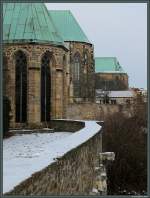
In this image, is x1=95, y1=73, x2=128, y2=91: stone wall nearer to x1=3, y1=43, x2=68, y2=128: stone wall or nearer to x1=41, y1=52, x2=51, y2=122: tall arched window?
x1=41, y1=52, x2=51, y2=122: tall arched window

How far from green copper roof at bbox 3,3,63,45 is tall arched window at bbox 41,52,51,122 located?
103cm

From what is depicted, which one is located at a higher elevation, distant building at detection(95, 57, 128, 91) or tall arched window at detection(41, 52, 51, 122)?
distant building at detection(95, 57, 128, 91)

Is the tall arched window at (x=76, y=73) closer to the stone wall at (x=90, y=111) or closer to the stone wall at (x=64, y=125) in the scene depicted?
the stone wall at (x=90, y=111)

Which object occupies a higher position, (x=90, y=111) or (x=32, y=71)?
(x=32, y=71)

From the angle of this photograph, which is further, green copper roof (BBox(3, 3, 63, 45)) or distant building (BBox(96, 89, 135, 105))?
distant building (BBox(96, 89, 135, 105))

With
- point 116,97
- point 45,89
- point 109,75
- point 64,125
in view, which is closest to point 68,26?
point 116,97

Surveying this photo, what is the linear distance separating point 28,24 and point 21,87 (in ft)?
9.96

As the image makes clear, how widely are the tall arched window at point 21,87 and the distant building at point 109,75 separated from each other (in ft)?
189

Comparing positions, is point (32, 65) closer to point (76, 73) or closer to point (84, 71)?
point (84, 71)

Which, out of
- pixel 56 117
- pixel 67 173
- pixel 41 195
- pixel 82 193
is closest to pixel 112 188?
pixel 56 117

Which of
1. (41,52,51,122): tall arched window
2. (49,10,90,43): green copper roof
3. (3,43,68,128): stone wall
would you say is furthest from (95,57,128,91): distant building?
(3,43,68,128): stone wall

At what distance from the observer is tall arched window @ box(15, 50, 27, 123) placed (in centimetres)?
2498

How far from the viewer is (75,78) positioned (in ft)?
173

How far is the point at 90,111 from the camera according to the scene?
157 feet
